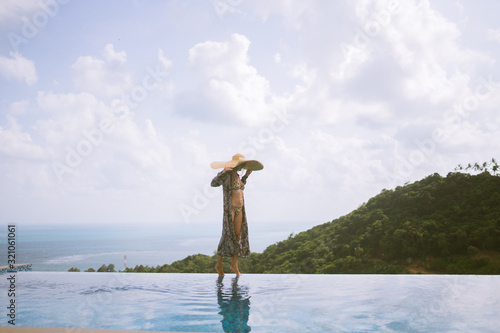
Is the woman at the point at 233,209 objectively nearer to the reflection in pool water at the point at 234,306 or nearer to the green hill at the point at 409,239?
the reflection in pool water at the point at 234,306

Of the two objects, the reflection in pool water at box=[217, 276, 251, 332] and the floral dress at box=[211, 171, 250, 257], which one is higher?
the floral dress at box=[211, 171, 250, 257]

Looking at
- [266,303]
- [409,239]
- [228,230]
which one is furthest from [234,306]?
[409,239]

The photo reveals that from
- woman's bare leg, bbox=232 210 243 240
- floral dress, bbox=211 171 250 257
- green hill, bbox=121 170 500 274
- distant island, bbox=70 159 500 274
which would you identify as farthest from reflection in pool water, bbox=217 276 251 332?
green hill, bbox=121 170 500 274

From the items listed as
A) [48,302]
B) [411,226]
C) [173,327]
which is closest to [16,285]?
[48,302]

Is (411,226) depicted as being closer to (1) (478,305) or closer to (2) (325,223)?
(2) (325,223)

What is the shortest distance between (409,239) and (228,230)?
1229 cm

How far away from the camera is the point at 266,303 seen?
15.7ft

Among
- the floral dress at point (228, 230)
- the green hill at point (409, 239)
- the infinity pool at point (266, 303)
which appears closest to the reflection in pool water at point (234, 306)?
the infinity pool at point (266, 303)

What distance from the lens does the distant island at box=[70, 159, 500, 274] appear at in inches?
616

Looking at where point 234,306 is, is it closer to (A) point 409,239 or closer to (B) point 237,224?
(B) point 237,224

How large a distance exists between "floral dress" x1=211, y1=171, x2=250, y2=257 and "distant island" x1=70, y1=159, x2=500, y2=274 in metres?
9.17

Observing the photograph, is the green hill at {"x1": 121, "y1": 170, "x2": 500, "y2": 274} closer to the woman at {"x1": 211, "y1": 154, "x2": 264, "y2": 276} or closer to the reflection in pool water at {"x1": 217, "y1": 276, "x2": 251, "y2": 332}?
the woman at {"x1": 211, "y1": 154, "x2": 264, "y2": 276}

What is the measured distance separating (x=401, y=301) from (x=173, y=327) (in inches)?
111

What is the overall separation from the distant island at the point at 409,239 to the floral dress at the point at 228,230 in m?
9.17
